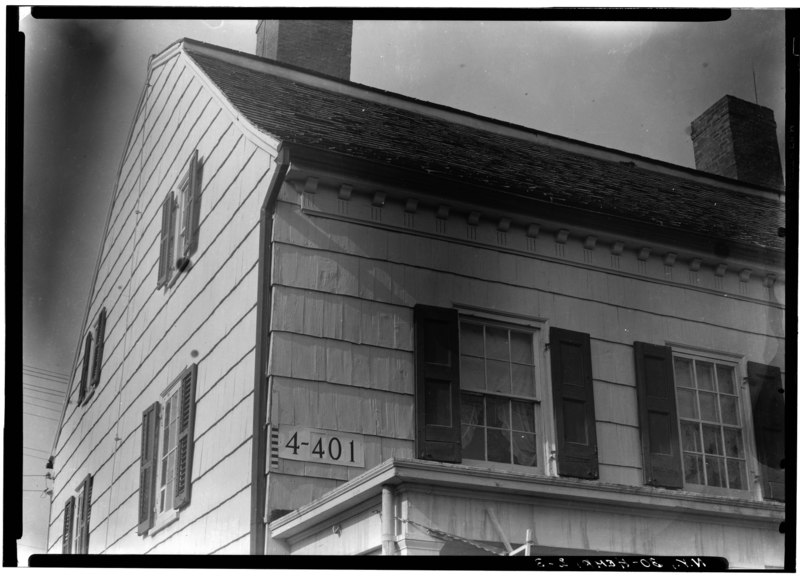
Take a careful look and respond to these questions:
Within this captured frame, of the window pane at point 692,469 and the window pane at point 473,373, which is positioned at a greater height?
the window pane at point 473,373

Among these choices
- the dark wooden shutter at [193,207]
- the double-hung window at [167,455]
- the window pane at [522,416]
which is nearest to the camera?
the window pane at [522,416]

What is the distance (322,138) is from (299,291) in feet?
3.02

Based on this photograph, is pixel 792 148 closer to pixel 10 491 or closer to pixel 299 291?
pixel 299 291

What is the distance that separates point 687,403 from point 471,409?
4.28 feet

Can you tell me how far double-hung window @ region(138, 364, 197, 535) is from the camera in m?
6.50

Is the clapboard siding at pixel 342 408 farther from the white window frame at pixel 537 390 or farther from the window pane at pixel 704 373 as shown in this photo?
the window pane at pixel 704 373

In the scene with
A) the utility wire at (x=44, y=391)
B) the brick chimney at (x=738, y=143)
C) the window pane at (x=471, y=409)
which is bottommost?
the window pane at (x=471, y=409)

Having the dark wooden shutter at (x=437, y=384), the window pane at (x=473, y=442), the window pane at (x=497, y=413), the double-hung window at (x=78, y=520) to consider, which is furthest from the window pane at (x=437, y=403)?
the double-hung window at (x=78, y=520)

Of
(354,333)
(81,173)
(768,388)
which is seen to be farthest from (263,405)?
(768,388)

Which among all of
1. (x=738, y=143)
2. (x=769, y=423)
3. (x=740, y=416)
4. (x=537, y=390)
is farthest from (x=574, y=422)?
(x=738, y=143)

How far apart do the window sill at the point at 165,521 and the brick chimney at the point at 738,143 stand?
375cm

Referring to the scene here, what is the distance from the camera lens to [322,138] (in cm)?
644

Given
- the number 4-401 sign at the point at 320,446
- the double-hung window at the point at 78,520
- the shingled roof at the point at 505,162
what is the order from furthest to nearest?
the shingled roof at the point at 505,162 < the double-hung window at the point at 78,520 < the number 4-401 sign at the point at 320,446

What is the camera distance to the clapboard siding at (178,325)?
20.2ft
